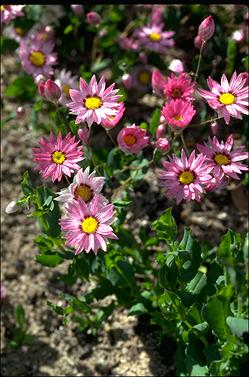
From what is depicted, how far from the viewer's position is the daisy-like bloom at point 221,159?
1.87 m

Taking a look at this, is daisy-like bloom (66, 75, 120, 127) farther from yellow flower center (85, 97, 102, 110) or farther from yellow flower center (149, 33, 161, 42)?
yellow flower center (149, 33, 161, 42)

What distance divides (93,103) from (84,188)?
0.72 ft

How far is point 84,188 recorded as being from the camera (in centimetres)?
177

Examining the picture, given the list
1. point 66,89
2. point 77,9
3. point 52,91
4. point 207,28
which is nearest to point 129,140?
point 52,91

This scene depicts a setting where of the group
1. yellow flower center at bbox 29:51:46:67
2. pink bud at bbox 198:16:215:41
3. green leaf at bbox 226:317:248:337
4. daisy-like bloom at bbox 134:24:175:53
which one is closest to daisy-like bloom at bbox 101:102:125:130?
pink bud at bbox 198:16:215:41

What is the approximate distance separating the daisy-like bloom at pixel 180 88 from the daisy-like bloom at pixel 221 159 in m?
0.14

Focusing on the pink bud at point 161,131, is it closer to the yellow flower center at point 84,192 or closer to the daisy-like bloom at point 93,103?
the daisy-like bloom at point 93,103

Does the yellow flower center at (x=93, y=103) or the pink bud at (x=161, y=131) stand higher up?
the yellow flower center at (x=93, y=103)

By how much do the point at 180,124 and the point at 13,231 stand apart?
1085mm

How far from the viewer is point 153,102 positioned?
301 centimetres

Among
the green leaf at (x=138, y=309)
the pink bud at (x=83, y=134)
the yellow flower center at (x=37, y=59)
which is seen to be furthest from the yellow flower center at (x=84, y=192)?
the yellow flower center at (x=37, y=59)

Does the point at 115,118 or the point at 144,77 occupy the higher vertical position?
the point at 144,77

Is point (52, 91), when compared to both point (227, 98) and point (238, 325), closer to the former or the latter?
point (227, 98)

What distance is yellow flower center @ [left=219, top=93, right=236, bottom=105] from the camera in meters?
1.84
